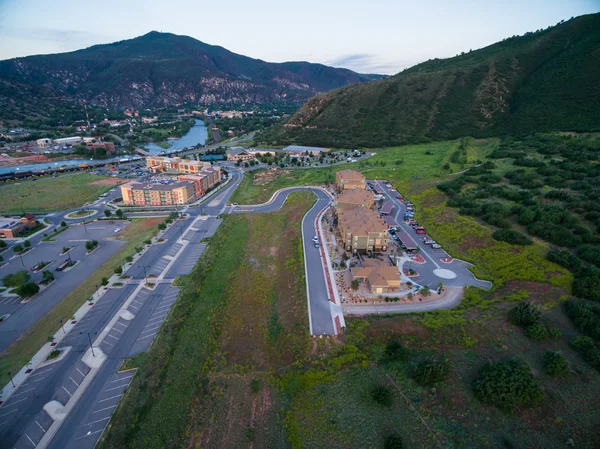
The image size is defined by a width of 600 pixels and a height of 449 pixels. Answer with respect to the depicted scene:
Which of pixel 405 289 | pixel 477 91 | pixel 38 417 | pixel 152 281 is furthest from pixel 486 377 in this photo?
pixel 477 91

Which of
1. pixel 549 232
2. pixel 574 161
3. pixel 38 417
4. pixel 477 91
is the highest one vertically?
pixel 477 91

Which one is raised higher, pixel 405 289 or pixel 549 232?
pixel 549 232

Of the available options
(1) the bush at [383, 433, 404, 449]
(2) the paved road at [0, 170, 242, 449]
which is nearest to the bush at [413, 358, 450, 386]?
(1) the bush at [383, 433, 404, 449]

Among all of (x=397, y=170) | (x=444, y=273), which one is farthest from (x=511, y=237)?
(x=397, y=170)

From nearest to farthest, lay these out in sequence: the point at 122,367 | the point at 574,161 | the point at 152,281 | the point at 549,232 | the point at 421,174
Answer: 1. the point at 122,367
2. the point at 549,232
3. the point at 152,281
4. the point at 574,161
5. the point at 421,174

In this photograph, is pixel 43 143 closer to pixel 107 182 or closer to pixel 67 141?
pixel 67 141

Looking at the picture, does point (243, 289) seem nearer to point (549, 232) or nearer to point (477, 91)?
point (549, 232)
